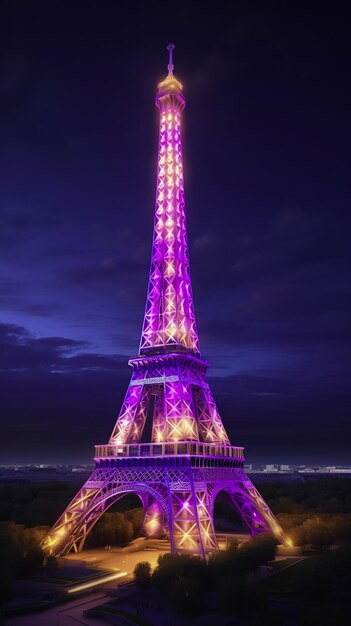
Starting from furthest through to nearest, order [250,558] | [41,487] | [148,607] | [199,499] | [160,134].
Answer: [41,487], [160,134], [199,499], [250,558], [148,607]

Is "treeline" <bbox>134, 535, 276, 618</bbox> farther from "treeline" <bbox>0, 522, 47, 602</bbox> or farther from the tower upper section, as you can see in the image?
the tower upper section

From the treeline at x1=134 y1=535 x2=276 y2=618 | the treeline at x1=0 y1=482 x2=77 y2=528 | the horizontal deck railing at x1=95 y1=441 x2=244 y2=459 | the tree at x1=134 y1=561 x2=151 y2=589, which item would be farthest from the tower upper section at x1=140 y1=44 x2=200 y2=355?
the treeline at x1=0 y1=482 x2=77 y2=528

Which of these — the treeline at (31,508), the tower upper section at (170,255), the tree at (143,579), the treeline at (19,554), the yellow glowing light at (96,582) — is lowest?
the yellow glowing light at (96,582)

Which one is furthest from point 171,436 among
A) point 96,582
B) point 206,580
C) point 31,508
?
point 31,508

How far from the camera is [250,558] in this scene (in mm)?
37000

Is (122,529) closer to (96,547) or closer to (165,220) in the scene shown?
(96,547)

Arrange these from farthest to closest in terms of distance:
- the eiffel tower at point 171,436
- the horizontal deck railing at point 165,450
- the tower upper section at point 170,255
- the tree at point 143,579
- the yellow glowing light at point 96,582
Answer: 1. the tower upper section at point 170,255
2. the horizontal deck railing at point 165,450
3. the eiffel tower at point 171,436
4. the yellow glowing light at point 96,582
5. the tree at point 143,579

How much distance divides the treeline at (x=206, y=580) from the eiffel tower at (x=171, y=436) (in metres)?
4.84

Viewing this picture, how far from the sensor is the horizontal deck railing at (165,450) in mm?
45438

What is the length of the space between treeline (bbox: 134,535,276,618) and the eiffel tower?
4.84m

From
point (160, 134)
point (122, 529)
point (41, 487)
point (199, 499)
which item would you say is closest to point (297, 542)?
point (199, 499)

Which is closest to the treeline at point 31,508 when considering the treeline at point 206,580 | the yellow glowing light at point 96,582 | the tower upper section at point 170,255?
the yellow glowing light at point 96,582

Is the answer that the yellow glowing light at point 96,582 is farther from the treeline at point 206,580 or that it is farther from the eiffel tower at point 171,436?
the eiffel tower at point 171,436

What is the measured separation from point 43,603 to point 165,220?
138 feet
